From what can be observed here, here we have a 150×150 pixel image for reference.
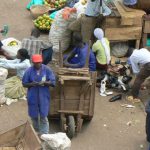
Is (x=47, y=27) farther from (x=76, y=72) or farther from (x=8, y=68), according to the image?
(x=76, y=72)

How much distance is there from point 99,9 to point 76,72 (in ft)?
11.2

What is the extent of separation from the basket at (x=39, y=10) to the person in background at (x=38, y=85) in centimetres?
599

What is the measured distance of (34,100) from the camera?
7492 millimetres

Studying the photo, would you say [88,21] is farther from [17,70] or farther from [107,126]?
[107,126]

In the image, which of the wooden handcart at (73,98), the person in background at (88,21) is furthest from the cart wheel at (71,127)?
the person in background at (88,21)

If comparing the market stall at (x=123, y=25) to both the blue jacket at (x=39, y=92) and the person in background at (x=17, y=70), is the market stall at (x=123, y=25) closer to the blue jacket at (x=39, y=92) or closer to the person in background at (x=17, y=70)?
the person in background at (x=17, y=70)

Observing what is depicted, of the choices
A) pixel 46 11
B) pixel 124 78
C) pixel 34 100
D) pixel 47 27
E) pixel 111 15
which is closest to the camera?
pixel 34 100

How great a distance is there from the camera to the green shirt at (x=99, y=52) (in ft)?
32.7

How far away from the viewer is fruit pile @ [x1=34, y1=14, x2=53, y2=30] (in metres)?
12.1

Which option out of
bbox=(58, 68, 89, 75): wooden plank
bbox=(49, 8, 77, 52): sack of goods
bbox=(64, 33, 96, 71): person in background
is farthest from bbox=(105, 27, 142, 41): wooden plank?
bbox=(58, 68, 89, 75): wooden plank

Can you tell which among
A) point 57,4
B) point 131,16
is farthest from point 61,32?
point 57,4

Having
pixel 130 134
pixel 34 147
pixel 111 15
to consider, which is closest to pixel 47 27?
pixel 111 15

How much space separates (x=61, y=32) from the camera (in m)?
11.1

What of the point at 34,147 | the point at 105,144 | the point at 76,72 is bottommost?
the point at 105,144
